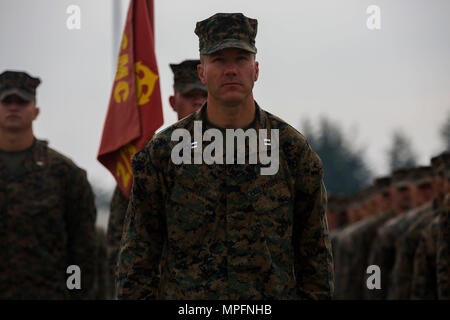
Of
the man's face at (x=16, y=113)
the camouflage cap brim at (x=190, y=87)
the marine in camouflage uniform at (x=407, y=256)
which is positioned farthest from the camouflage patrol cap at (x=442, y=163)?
the man's face at (x=16, y=113)

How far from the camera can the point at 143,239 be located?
5.19 metres

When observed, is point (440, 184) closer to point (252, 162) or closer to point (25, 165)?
point (25, 165)

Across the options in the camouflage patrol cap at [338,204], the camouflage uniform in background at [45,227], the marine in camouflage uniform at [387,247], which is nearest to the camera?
the camouflage uniform in background at [45,227]

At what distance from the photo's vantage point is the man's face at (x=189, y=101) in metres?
7.78

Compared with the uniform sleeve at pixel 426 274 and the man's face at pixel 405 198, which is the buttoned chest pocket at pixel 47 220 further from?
the man's face at pixel 405 198

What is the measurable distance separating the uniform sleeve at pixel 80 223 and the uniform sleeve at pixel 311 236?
147 inches

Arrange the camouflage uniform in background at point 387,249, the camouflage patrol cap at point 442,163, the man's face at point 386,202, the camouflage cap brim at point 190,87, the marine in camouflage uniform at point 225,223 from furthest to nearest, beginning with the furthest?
the man's face at point 386,202 → the camouflage uniform in background at point 387,249 → the camouflage patrol cap at point 442,163 → the camouflage cap brim at point 190,87 → the marine in camouflage uniform at point 225,223

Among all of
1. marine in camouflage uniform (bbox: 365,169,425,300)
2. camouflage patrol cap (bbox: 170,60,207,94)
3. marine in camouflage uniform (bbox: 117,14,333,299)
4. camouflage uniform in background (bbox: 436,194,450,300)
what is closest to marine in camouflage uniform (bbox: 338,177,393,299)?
marine in camouflage uniform (bbox: 365,169,425,300)

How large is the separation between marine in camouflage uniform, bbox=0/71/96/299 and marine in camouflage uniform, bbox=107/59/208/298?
2.43 ft

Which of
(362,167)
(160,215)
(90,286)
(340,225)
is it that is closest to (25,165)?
(90,286)

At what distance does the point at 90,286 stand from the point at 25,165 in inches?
A: 51.1

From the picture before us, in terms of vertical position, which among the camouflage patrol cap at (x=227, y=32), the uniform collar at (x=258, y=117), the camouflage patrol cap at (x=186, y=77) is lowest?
the uniform collar at (x=258, y=117)

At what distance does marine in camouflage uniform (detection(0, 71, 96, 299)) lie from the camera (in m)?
8.38

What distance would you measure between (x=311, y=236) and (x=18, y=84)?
14.4 ft
